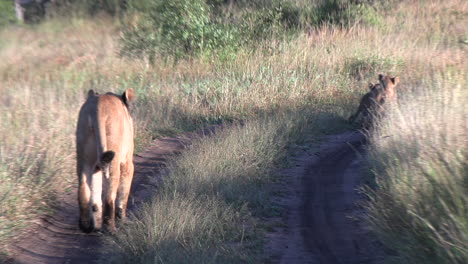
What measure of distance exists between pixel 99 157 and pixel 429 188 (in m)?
3.15

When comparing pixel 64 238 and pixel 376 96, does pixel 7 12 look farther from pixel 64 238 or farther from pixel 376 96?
pixel 64 238

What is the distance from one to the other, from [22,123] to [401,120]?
5653mm

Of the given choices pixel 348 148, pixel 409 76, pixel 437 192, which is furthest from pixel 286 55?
pixel 437 192

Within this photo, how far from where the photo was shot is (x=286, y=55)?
18000 mm

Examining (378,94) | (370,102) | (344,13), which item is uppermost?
(344,13)

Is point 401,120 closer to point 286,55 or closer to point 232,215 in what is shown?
point 232,215

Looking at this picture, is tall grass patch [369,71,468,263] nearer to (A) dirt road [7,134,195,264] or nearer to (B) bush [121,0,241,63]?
(A) dirt road [7,134,195,264]

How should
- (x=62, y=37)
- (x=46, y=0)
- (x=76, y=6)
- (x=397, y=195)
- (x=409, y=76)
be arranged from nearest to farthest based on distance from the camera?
(x=397, y=195)
(x=409, y=76)
(x=62, y=37)
(x=76, y=6)
(x=46, y=0)

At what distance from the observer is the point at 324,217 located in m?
7.63

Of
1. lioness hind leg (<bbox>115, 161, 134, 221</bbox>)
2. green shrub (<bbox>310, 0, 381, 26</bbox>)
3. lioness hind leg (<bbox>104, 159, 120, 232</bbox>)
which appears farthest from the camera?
green shrub (<bbox>310, 0, 381, 26</bbox>)

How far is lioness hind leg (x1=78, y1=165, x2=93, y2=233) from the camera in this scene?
260 inches

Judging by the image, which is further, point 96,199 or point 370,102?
point 370,102

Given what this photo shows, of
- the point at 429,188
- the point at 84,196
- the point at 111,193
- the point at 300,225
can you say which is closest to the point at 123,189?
the point at 111,193

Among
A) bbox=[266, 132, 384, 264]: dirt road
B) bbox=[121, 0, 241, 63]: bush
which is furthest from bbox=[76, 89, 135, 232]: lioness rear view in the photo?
bbox=[121, 0, 241, 63]: bush
